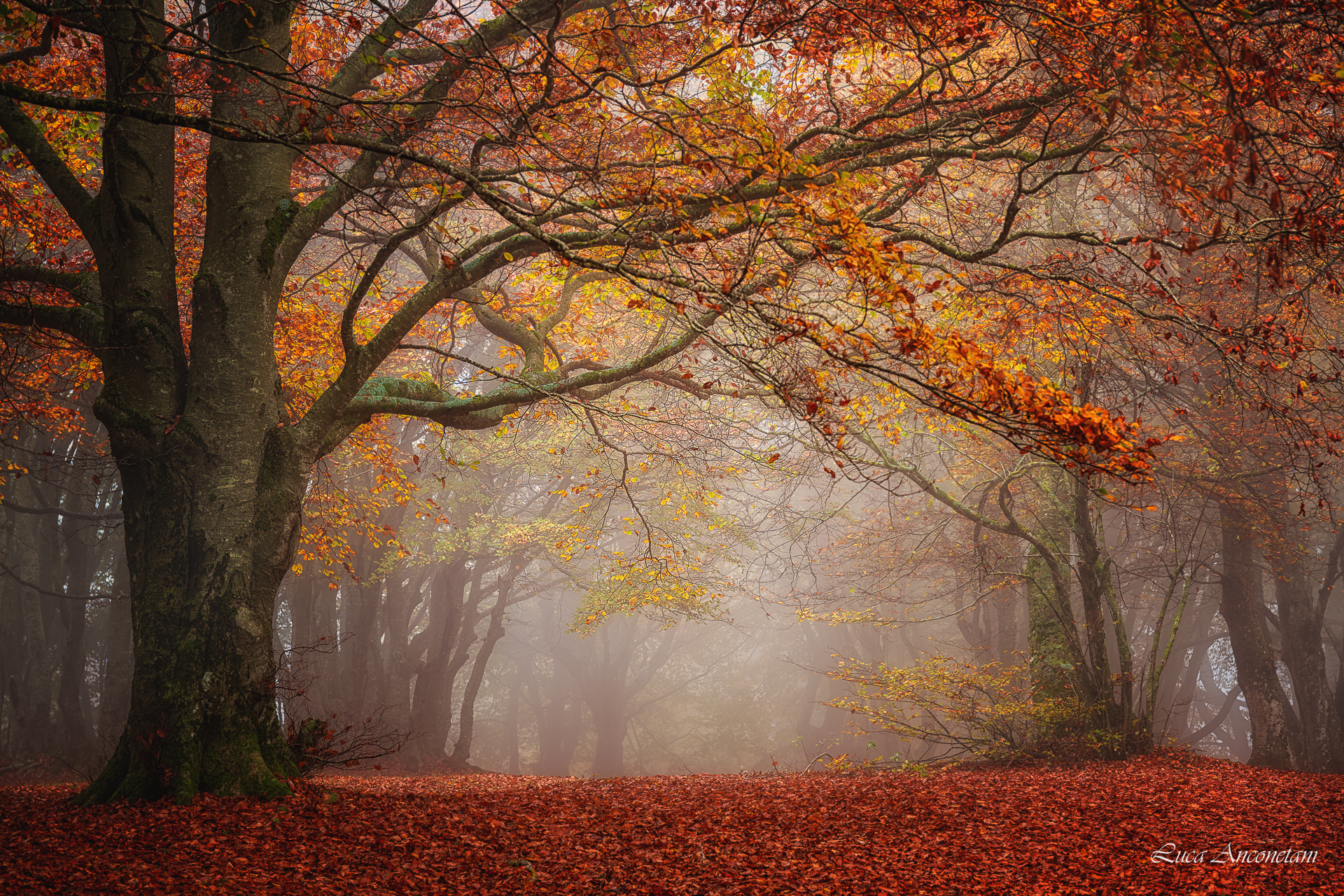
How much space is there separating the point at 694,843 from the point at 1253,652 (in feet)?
40.0

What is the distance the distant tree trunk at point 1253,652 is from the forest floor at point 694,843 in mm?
6526

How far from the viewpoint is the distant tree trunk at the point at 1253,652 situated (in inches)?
460

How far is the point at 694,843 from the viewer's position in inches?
190

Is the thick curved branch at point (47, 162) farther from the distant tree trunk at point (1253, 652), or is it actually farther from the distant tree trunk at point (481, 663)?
the distant tree trunk at point (1253, 652)

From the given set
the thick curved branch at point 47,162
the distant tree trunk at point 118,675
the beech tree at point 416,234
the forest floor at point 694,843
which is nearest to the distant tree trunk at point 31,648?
the distant tree trunk at point 118,675

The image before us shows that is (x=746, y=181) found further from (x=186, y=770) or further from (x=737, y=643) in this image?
(x=737, y=643)

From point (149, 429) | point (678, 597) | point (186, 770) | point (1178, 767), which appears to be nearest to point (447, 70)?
point (149, 429)

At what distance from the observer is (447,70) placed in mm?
6703

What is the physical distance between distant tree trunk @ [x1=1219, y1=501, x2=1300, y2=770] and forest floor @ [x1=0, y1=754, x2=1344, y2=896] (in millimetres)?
6526

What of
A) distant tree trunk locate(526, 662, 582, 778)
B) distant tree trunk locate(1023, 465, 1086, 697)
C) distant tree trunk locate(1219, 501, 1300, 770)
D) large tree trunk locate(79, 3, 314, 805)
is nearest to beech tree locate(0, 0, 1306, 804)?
large tree trunk locate(79, 3, 314, 805)

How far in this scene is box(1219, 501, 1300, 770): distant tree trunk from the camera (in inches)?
460

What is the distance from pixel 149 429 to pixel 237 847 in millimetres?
3598
